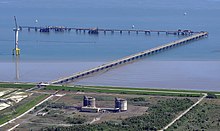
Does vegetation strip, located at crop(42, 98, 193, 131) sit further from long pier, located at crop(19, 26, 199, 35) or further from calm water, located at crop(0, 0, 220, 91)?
long pier, located at crop(19, 26, 199, 35)

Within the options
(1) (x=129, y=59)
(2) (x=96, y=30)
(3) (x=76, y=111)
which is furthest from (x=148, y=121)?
(2) (x=96, y=30)

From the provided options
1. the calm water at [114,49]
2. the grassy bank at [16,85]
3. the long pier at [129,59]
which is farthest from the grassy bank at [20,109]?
the calm water at [114,49]

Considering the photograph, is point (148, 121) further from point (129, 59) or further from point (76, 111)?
point (129, 59)

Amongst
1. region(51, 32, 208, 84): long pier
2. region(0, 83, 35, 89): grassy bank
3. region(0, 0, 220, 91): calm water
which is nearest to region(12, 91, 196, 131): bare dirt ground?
region(0, 83, 35, 89): grassy bank

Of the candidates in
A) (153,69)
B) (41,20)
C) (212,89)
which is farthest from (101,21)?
(212,89)

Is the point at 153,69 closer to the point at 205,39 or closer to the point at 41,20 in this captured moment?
the point at 205,39

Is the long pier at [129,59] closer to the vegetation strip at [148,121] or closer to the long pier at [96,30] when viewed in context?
the long pier at [96,30]

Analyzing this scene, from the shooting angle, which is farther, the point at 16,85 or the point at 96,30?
the point at 96,30
